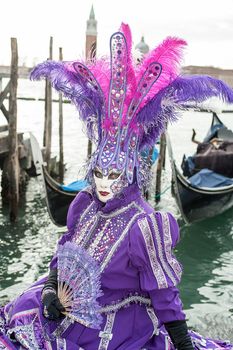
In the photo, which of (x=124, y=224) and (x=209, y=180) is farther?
(x=209, y=180)

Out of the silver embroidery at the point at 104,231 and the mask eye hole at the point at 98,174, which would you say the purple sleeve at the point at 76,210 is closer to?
the silver embroidery at the point at 104,231

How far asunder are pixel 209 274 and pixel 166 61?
3.67 m

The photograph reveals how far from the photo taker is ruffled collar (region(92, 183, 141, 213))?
6.10ft

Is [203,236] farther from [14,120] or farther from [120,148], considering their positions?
[120,148]

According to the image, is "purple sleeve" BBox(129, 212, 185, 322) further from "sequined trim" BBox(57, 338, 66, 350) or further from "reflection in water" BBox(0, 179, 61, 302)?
"reflection in water" BBox(0, 179, 61, 302)

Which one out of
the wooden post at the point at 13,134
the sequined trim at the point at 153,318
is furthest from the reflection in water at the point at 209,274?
the wooden post at the point at 13,134

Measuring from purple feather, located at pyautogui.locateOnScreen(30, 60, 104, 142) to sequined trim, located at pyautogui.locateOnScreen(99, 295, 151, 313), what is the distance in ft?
1.96

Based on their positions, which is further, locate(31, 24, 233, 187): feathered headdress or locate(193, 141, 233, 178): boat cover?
locate(193, 141, 233, 178): boat cover

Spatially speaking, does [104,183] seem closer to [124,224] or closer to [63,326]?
[124,224]

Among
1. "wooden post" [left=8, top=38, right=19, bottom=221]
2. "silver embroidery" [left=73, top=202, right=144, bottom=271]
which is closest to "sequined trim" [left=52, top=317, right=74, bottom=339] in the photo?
"silver embroidery" [left=73, top=202, right=144, bottom=271]

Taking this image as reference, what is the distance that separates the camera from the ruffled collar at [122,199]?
1.86 meters

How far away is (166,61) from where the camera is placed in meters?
1.85

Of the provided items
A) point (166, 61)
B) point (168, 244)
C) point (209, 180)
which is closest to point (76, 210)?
point (168, 244)

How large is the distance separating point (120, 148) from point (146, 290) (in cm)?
51
